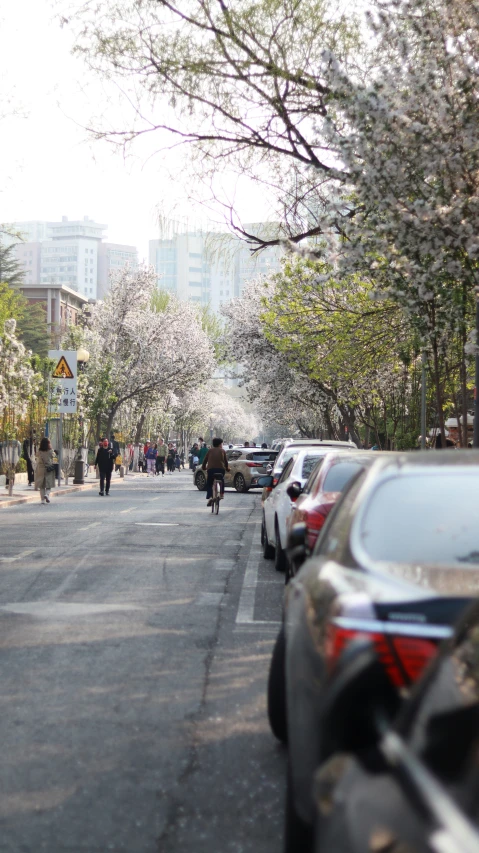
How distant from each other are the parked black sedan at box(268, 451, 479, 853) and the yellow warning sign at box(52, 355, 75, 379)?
29.1 meters

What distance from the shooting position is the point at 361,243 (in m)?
13.5

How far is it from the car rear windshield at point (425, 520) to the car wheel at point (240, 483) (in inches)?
1306

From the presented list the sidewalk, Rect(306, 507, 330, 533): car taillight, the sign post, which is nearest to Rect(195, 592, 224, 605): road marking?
Rect(306, 507, 330, 533): car taillight

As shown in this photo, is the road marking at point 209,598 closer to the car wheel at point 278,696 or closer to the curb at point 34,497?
the car wheel at point 278,696

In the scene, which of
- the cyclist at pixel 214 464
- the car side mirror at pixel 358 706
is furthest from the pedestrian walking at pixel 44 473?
the car side mirror at pixel 358 706

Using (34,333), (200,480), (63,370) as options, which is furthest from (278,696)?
(34,333)

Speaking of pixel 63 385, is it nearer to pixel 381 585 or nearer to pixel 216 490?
pixel 216 490

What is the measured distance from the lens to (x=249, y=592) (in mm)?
11344

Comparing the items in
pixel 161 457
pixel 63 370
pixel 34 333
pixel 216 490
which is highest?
pixel 34 333

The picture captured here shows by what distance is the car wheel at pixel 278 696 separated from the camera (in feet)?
18.3

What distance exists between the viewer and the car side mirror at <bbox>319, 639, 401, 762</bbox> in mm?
2582

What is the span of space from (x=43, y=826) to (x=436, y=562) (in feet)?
6.03

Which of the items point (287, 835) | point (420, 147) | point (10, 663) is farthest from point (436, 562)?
point (420, 147)

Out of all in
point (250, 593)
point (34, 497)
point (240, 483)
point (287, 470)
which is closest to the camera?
point (250, 593)
